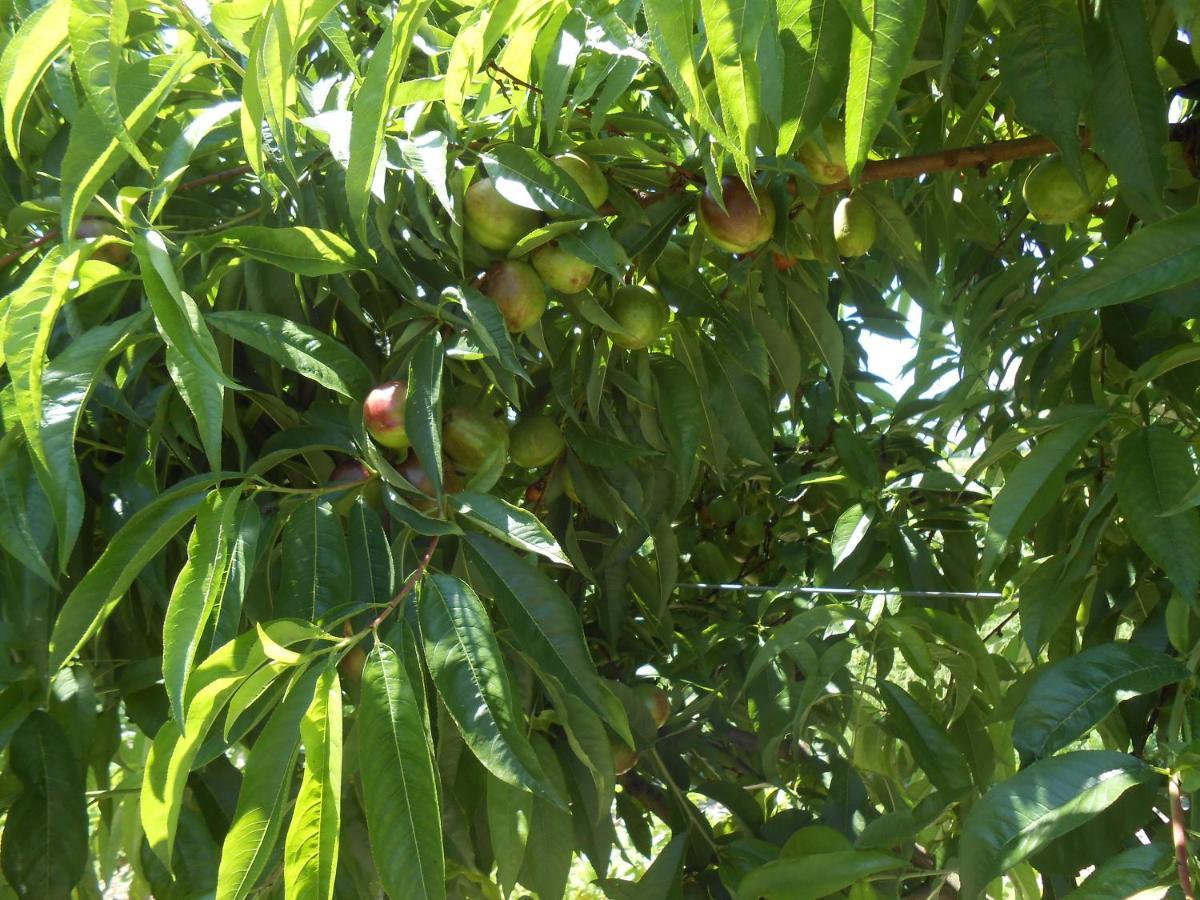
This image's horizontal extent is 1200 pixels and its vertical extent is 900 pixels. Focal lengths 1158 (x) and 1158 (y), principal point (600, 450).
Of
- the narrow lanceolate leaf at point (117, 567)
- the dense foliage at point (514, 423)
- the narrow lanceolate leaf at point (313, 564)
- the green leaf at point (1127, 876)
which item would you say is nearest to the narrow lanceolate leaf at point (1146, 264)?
the dense foliage at point (514, 423)

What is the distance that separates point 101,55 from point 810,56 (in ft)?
1.61

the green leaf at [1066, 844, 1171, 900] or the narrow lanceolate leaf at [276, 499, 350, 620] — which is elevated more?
the narrow lanceolate leaf at [276, 499, 350, 620]

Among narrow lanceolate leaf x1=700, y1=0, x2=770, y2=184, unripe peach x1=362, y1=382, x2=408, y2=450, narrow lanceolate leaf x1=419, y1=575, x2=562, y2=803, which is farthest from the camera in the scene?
unripe peach x1=362, y1=382, x2=408, y2=450

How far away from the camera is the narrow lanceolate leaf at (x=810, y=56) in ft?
2.30

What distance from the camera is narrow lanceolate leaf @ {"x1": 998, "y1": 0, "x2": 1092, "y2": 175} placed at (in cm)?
Answer: 100

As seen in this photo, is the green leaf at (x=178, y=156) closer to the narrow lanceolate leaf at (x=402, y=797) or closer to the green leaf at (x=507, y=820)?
the narrow lanceolate leaf at (x=402, y=797)

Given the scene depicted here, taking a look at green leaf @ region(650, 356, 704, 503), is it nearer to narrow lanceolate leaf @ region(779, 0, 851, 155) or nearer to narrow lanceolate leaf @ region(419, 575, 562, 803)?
narrow lanceolate leaf @ region(419, 575, 562, 803)

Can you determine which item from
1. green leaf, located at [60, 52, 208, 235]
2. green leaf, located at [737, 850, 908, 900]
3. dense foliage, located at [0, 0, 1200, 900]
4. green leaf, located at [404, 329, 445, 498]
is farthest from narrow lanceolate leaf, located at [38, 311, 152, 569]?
green leaf, located at [737, 850, 908, 900]

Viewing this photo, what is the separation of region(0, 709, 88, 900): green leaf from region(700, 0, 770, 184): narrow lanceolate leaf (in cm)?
89

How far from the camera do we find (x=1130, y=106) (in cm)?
101

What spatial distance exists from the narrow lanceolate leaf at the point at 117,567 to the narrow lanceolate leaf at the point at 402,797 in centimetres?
24

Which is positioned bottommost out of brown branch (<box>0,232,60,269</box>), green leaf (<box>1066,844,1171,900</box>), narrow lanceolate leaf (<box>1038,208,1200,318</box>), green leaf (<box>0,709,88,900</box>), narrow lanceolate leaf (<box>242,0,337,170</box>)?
green leaf (<box>0,709,88,900</box>)

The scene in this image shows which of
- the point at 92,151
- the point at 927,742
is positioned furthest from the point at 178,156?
the point at 927,742

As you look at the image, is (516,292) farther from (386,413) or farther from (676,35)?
(676,35)
